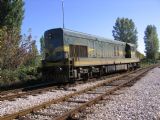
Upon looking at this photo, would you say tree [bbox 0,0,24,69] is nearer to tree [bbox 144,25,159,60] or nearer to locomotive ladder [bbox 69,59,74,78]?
locomotive ladder [bbox 69,59,74,78]

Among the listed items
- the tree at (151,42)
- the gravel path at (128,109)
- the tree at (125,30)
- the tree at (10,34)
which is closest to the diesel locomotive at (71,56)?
the gravel path at (128,109)

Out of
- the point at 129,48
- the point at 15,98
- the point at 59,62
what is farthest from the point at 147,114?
the point at 129,48

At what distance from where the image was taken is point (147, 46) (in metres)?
96.9

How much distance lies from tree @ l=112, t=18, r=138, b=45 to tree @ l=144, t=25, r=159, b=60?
30.3 feet

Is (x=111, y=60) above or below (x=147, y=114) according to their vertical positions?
above

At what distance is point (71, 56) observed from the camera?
17406 millimetres

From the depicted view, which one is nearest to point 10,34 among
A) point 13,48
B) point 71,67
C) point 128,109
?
point 13,48

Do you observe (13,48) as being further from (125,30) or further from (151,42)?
(151,42)

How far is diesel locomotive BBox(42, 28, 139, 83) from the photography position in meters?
16.7

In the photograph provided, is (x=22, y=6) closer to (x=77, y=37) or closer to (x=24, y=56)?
(x=24, y=56)

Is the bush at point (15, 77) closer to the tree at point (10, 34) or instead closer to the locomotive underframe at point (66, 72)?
the tree at point (10, 34)

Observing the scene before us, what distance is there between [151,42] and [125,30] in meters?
11.5

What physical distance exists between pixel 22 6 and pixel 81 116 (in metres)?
25.8

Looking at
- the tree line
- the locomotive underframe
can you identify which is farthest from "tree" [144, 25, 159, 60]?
the locomotive underframe
